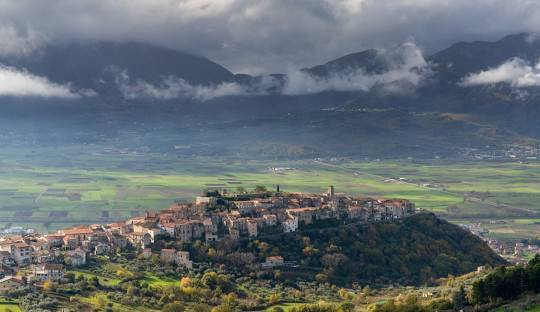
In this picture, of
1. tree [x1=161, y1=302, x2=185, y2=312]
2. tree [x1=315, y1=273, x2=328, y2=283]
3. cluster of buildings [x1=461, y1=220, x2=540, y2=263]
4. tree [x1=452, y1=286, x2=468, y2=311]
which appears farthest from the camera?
cluster of buildings [x1=461, y1=220, x2=540, y2=263]

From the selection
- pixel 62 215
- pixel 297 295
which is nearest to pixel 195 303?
pixel 297 295

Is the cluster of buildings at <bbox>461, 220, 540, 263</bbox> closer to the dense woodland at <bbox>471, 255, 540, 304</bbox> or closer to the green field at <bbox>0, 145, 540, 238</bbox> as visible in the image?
the green field at <bbox>0, 145, 540, 238</bbox>

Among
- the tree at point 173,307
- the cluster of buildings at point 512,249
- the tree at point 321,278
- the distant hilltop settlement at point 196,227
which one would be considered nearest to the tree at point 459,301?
the tree at point 173,307

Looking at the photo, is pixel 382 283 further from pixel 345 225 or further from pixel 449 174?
pixel 449 174

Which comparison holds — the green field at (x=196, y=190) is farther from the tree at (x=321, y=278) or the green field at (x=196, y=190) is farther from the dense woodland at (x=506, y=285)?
the dense woodland at (x=506, y=285)

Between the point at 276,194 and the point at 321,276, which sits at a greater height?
the point at 276,194

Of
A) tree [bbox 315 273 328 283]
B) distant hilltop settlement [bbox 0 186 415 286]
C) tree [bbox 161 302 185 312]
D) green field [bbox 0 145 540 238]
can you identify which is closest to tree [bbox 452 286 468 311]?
tree [bbox 161 302 185 312]
